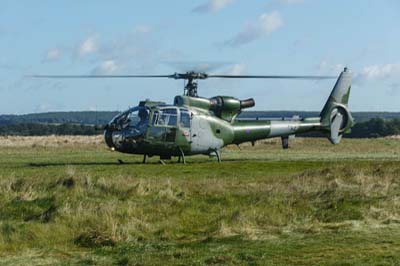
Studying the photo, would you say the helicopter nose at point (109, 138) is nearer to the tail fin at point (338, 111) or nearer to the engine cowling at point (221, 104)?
the engine cowling at point (221, 104)

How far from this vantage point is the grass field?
13844 mm

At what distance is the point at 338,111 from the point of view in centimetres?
4288

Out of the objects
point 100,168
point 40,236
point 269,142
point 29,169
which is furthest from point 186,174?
point 269,142

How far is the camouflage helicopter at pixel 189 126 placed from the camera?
111 ft

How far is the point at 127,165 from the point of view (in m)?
32.6

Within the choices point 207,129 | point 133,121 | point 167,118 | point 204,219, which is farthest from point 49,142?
point 204,219

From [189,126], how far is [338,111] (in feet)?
36.1

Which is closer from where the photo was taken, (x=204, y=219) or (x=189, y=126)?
(x=204, y=219)

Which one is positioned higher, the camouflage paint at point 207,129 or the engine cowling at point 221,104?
the engine cowling at point 221,104

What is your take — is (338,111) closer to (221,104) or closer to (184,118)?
(221,104)

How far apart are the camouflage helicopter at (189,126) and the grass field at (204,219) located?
7.68 metres

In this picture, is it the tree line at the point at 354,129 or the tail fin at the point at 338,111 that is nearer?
the tail fin at the point at 338,111

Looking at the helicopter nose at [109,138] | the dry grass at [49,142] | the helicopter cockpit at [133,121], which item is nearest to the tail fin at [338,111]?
the helicopter cockpit at [133,121]

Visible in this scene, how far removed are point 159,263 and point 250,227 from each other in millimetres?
4367
